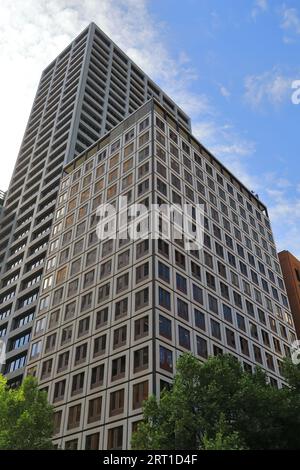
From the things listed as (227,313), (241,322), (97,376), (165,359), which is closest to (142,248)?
(165,359)

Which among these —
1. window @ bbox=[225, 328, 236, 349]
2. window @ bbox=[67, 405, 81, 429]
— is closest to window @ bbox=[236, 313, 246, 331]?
window @ bbox=[225, 328, 236, 349]

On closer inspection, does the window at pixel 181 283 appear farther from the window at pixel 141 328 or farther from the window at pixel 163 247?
the window at pixel 141 328

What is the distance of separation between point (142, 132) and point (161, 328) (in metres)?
29.0

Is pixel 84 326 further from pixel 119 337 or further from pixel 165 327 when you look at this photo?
pixel 165 327

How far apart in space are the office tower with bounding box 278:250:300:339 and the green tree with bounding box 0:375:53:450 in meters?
47.8

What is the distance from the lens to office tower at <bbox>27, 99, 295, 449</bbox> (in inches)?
1697

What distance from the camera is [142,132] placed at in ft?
206

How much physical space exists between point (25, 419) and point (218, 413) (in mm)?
11618

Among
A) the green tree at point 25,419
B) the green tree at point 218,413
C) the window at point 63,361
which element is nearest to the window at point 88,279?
the window at point 63,361

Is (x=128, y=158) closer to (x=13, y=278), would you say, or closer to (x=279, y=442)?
(x=13, y=278)

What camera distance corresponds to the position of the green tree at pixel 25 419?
29.0m

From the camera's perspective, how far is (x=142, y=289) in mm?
46594

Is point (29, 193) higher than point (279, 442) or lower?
higher

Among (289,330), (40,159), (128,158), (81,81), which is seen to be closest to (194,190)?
(128,158)
